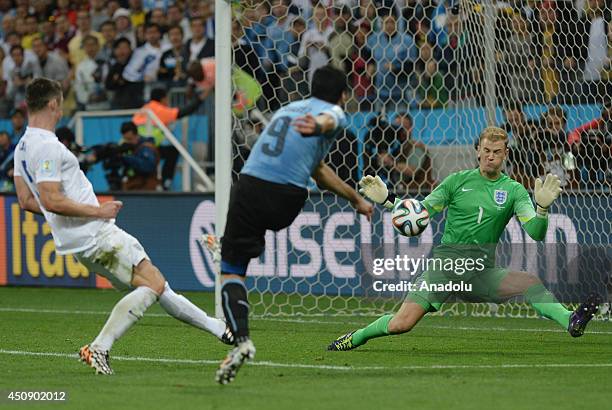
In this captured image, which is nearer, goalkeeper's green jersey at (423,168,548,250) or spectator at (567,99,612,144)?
goalkeeper's green jersey at (423,168,548,250)

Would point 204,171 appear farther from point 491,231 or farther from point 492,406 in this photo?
point 492,406

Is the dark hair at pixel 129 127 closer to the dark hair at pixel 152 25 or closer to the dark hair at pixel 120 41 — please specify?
the dark hair at pixel 120 41

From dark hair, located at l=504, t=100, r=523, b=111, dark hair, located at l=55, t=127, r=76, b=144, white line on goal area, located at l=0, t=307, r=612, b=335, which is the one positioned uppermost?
dark hair, located at l=504, t=100, r=523, b=111

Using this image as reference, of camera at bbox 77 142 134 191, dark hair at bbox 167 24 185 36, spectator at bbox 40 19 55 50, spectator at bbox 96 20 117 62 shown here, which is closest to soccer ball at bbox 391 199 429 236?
camera at bbox 77 142 134 191

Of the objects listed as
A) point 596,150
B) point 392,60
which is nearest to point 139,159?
point 392,60

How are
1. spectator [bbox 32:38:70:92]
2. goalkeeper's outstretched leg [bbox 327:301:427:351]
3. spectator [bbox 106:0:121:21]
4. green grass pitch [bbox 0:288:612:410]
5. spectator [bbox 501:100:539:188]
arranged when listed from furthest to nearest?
spectator [bbox 106:0:121:21] < spectator [bbox 32:38:70:92] < spectator [bbox 501:100:539:188] < goalkeeper's outstretched leg [bbox 327:301:427:351] < green grass pitch [bbox 0:288:612:410]

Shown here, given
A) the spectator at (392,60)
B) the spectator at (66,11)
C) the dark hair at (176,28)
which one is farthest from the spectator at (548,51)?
the spectator at (66,11)

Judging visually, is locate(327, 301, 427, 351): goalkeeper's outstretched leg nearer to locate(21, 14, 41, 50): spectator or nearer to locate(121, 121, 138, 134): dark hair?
locate(121, 121, 138, 134): dark hair

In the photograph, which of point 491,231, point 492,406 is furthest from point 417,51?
point 492,406

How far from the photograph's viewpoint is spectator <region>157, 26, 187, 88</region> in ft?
58.3

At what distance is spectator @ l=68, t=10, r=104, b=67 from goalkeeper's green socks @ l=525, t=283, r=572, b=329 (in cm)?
1199

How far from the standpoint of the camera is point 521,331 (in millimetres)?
11109

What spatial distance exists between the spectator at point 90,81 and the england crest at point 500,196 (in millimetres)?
9252

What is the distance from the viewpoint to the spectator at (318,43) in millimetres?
14602
